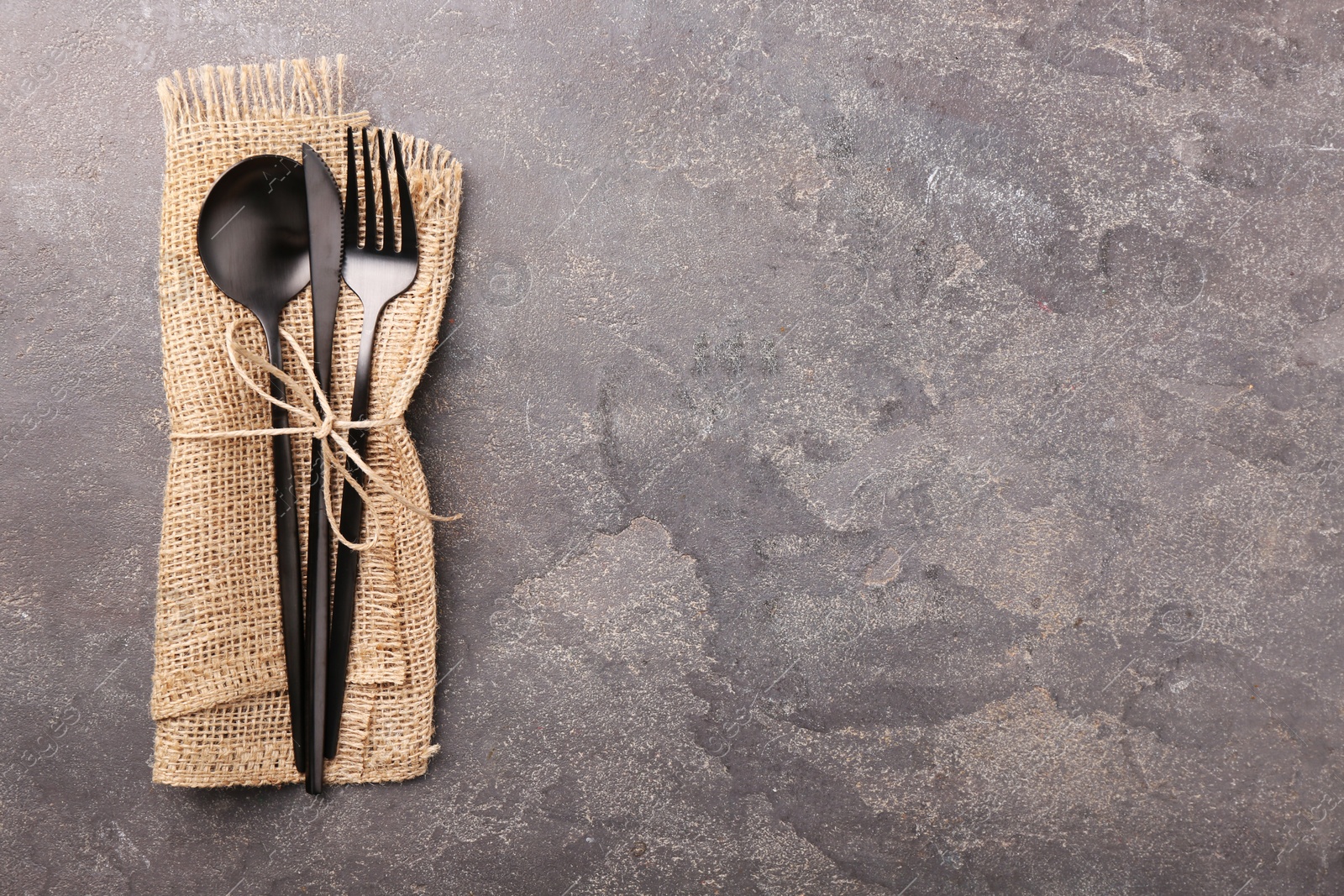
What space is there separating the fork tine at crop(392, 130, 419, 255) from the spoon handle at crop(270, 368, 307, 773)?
0.26 m

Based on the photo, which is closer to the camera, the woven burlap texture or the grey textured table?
the woven burlap texture

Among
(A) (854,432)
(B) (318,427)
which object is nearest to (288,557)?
(B) (318,427)

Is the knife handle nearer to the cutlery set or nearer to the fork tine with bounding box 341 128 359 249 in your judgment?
the cutlery set

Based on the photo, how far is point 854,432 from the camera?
1135mm

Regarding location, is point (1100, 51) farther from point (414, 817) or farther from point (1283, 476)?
point (414, 817)

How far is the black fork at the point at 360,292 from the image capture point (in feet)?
3.46

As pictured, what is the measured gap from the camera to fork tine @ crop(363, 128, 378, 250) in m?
1.05

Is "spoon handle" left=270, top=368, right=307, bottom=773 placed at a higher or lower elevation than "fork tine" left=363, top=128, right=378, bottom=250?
lower

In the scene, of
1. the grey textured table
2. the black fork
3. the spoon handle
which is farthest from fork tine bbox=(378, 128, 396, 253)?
the spoon handle

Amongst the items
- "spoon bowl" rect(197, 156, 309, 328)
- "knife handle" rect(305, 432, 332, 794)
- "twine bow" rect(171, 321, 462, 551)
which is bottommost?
"knife handle" rect(305, 432, 332, 794)

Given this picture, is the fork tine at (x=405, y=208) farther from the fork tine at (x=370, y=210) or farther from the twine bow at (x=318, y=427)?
the twine bow at (x=318, y=427)

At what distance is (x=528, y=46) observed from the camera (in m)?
1.13

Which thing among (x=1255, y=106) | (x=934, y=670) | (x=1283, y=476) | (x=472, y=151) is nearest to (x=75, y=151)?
(x=472, y=151)

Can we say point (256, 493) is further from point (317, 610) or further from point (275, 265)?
point (275, 265)
